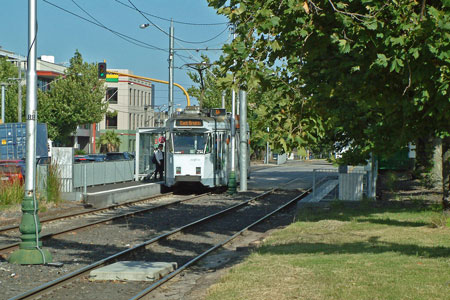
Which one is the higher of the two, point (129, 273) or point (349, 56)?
point (349, 56)

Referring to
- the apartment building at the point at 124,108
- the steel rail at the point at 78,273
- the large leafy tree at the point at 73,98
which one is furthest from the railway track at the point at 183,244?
the apartment building at the point at 124,108

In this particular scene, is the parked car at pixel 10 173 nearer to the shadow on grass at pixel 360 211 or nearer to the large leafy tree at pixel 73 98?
the shadow on grass at pixel 360 211

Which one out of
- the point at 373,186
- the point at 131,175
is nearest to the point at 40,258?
the point at 373,186

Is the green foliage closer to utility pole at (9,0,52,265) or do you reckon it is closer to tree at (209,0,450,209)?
tree at (209,0,450,209)

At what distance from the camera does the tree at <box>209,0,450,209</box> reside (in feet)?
26.4

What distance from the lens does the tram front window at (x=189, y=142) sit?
1126 inches

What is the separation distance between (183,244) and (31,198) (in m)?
4.26

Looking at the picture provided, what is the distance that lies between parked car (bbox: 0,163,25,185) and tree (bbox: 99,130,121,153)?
61212 mm

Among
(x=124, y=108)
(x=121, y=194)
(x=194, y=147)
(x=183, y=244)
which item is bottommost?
(x=183, y=244)

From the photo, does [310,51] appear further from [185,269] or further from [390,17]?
[185,269]

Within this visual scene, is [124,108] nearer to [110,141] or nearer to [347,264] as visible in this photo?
[110,141]

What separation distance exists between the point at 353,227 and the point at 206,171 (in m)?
13.3

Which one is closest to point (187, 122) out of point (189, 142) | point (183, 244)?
point (189, 142)

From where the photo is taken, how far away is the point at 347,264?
33.7ft
